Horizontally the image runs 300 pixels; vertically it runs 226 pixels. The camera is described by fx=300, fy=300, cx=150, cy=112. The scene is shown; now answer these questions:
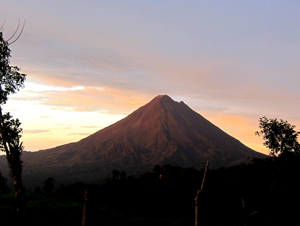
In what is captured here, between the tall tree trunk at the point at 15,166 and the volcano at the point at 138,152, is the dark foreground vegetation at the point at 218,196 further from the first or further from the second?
the volcano at the point at 138,152

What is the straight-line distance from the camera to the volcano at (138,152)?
135625 millimetres

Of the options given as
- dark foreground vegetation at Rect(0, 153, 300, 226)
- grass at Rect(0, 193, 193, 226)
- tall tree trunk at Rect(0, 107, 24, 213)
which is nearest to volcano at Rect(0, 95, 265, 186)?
dark foreground vegetation at Rect(0, 153, 300, 226)

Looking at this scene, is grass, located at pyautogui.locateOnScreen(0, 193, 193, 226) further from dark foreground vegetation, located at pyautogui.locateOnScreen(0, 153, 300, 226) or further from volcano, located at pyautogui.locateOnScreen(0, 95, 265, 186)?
volcano, located at pyautogui.locateOnScreen(0, 95, 265, 186)

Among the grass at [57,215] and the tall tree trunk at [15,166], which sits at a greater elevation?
the tall tree trunk at [15,166]

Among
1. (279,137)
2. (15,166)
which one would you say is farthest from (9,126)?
(279,137)

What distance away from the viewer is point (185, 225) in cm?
2242

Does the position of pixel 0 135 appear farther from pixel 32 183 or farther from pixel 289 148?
pixel 32 183

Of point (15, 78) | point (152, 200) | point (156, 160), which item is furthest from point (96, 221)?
point (156, 160)

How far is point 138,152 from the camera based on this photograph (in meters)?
166

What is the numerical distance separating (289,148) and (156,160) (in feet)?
400

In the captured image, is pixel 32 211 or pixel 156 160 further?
pixel 156 160

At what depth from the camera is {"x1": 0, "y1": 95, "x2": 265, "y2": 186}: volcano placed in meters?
136

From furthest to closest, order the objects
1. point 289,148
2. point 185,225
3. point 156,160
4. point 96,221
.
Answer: point 156,160
point 289,148
point 185,225
point 96,221

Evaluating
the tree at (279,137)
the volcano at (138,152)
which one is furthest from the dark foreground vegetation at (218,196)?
the volcano at (138,152)
